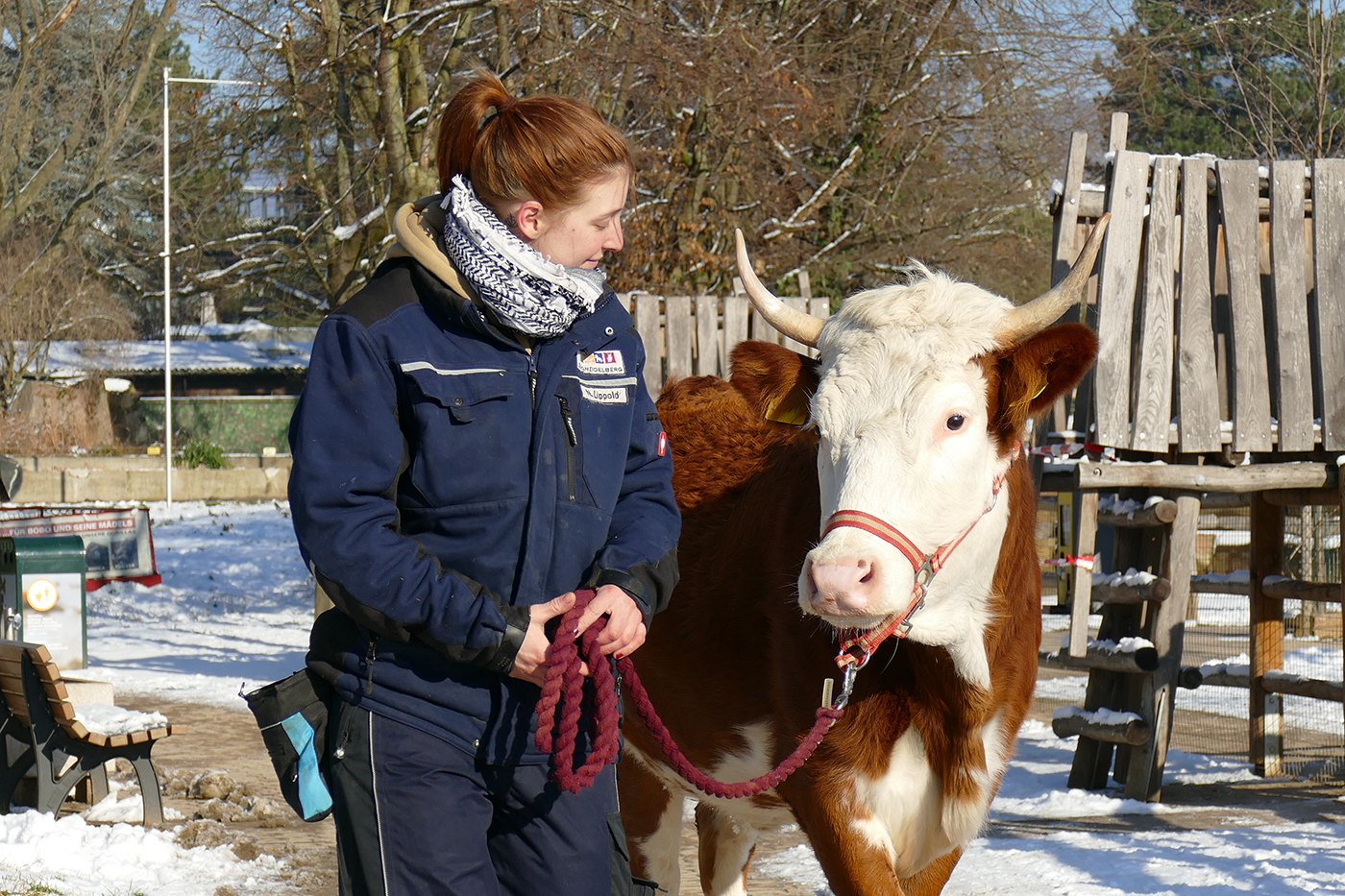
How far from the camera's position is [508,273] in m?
2.28

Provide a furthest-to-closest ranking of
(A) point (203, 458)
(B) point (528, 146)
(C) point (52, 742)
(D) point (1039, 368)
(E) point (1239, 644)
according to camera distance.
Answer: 1. (A) point (203, 458)
2. (E) point (1239, 644)
3. (C) point (52, 742)
4. (D) point (1039, 368)
5. (B) point (528, 146)

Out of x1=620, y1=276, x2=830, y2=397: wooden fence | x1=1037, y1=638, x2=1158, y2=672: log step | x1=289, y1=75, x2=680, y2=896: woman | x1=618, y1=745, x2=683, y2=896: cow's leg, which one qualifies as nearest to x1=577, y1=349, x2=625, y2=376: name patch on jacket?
x1=289, y1=75, x2=680, y2=896: woman

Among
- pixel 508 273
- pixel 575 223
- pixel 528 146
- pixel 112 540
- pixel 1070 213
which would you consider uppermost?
pixel 1070 213

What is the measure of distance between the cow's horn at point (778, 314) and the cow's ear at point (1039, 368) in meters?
0.56

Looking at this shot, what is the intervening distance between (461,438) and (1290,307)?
5.69 meters

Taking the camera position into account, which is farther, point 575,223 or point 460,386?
point 575,223

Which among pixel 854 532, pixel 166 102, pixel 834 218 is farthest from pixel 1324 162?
pixel 166 102

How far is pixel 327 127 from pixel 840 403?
11.8m

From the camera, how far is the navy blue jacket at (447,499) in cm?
214

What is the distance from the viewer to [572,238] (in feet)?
7.89

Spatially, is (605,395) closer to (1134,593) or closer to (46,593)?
(1134,593)

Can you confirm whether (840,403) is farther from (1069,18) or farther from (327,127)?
(1069,18)

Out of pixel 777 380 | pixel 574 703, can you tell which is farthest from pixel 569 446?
pixel 777 380

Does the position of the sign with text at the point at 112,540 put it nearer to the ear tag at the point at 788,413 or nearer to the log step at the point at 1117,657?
the log step at the point at 1117,657
